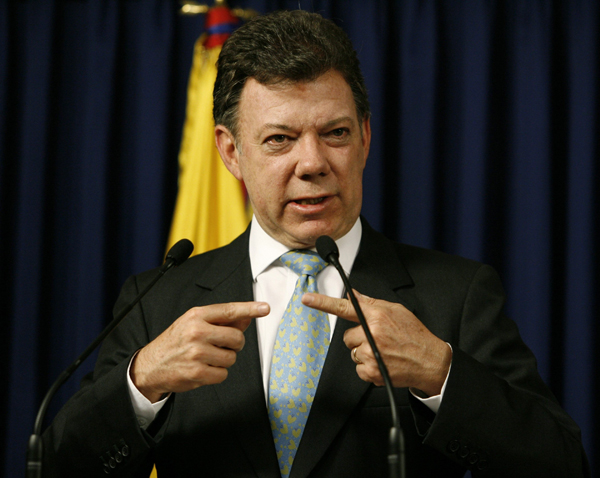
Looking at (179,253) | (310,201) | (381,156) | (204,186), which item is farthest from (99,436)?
(381,156)

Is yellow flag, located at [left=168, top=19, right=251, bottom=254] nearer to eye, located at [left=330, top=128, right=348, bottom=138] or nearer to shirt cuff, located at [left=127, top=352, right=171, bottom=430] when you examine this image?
eye, located at [left=330, top=128, right=348, bottom=138]

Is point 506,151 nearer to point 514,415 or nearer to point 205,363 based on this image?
point 514,415

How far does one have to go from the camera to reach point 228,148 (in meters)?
1.89

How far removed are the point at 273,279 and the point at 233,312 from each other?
431 millimetres

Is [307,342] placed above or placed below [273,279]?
below

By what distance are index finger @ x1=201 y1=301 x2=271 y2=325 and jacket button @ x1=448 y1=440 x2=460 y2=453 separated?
45 cm

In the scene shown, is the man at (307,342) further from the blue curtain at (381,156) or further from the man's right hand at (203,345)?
the blue curtain at (381,156)

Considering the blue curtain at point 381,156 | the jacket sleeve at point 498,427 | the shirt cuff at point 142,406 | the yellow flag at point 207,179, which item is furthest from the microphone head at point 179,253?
the blue curtain at point 381,156

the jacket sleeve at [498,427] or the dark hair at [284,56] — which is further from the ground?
the dark hair at [284,56]

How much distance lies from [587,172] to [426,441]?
179 cm

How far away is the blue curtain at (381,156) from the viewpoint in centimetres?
263

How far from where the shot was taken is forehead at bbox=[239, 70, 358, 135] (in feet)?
5.29

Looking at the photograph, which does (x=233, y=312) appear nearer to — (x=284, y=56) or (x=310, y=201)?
(x=310, y=201)

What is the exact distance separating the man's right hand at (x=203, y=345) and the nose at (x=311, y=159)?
1.50 feet
